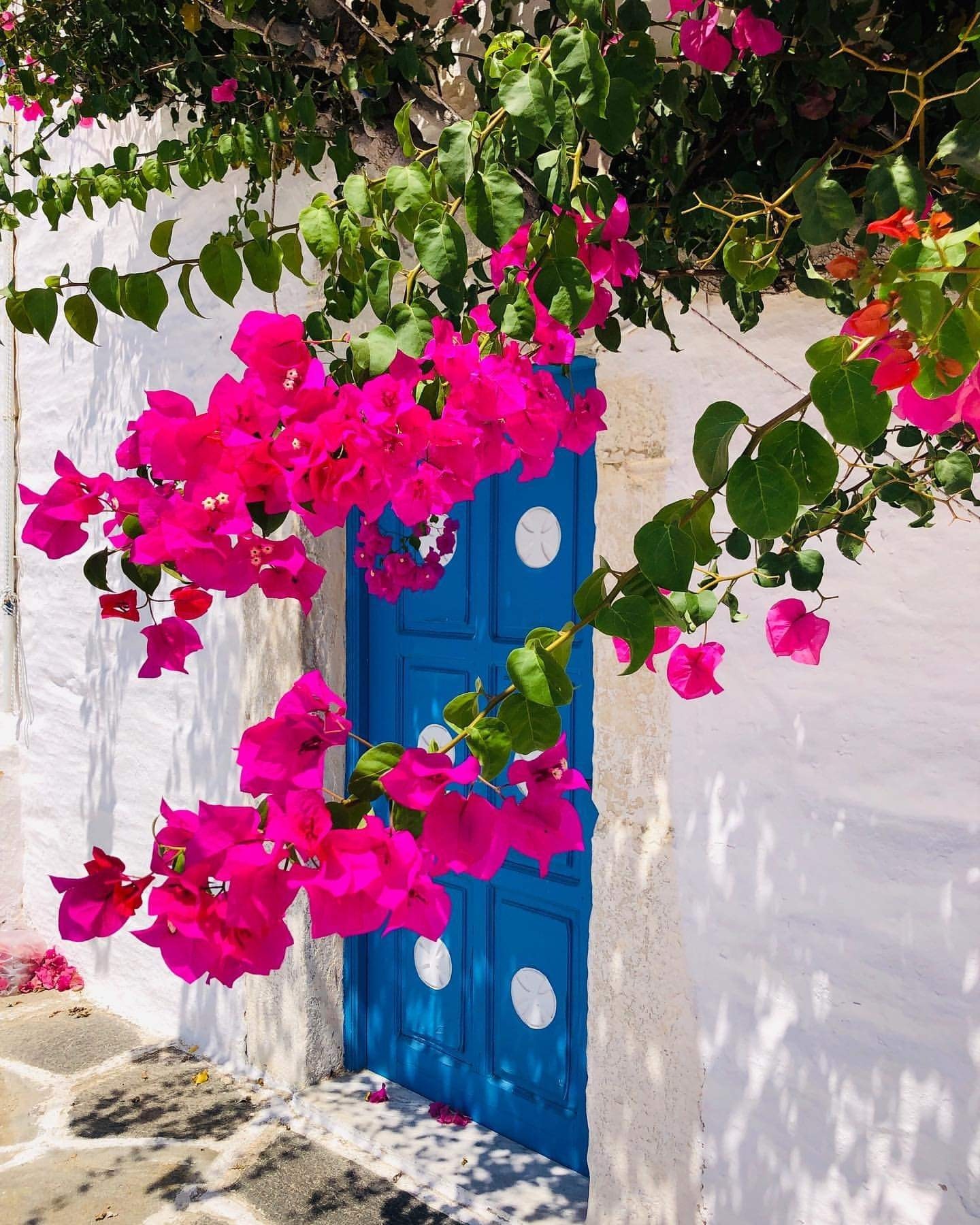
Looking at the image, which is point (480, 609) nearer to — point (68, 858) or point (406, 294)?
point (406, 294)

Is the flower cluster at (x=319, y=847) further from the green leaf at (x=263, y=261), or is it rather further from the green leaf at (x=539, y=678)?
the green leaf at (x=263, y=261)

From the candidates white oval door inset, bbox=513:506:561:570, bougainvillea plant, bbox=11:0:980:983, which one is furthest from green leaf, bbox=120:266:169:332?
white oval door inset, bbox=513:506:561:570

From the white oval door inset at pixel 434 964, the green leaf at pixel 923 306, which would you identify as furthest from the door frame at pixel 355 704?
the green leaf at pixel 923 306

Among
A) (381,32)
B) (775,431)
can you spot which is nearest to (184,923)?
(775,431)

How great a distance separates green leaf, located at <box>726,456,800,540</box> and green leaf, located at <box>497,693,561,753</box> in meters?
0.21

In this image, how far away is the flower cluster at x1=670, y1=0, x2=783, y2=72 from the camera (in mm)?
1332

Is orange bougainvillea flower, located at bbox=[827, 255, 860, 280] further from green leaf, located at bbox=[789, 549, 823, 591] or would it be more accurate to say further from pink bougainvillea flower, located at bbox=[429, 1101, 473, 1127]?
pink bougainvillea flower, located at bbox=[429, 1101, 473, 1127]

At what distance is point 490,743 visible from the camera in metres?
0.83

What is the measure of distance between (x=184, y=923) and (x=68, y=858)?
4.05 metres

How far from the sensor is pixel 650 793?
2.38m

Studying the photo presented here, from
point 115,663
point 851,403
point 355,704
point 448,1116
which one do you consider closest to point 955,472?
point 851,403

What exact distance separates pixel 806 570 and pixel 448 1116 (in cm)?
240

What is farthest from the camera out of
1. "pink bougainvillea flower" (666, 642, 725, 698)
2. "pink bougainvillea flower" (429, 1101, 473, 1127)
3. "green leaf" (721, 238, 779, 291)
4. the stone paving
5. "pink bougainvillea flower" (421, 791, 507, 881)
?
"pink bougainvillea flower" (429, 1101, 473, 1127)

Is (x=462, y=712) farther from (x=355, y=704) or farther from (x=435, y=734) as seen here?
(x=355, y=704)
